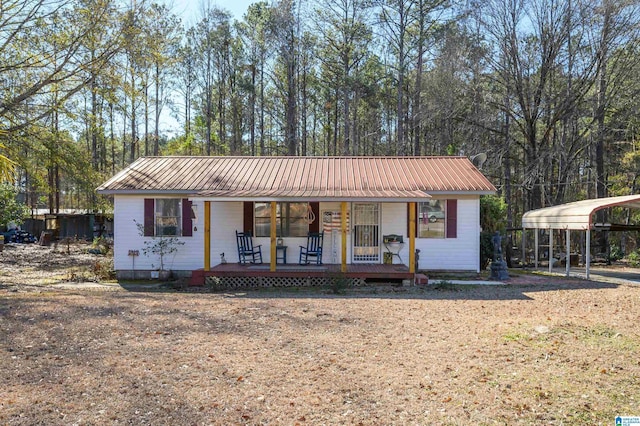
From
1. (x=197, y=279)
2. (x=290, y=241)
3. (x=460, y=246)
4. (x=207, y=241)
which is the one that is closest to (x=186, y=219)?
(x=207, y=241)

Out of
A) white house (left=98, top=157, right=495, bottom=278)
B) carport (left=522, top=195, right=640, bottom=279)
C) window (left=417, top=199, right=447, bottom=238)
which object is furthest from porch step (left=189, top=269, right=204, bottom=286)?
carport (left=522, top=195, right=640, bottom=279)

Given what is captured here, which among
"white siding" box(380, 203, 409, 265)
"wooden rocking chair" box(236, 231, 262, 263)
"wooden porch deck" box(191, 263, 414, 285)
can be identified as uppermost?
"white siding" box(380, 203, 409, 265)

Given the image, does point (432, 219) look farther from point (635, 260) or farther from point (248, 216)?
point (635, 260)

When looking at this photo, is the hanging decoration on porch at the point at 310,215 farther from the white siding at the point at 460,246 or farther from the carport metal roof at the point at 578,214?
the carport metal roof at the point at 578,214

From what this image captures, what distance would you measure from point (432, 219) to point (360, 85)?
1454 centimetres

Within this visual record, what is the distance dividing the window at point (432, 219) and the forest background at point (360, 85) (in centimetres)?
686

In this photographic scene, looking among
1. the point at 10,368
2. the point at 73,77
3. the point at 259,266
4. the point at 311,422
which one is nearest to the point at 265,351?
the point at 311,422

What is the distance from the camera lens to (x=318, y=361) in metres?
5.21

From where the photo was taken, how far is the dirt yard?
387 centimetres

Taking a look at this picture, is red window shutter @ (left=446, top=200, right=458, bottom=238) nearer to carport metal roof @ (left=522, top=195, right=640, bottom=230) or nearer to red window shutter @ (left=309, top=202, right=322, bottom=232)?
carport metal roof @ (left=522, top=195, right=640, bottom=230)

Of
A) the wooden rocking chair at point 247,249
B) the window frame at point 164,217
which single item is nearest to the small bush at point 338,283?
the wooden rocking chair at point 247,249

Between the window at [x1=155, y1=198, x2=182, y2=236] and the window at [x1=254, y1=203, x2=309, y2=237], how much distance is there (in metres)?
2.26

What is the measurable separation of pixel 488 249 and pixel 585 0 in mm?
11928

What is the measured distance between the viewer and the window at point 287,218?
13.0m
